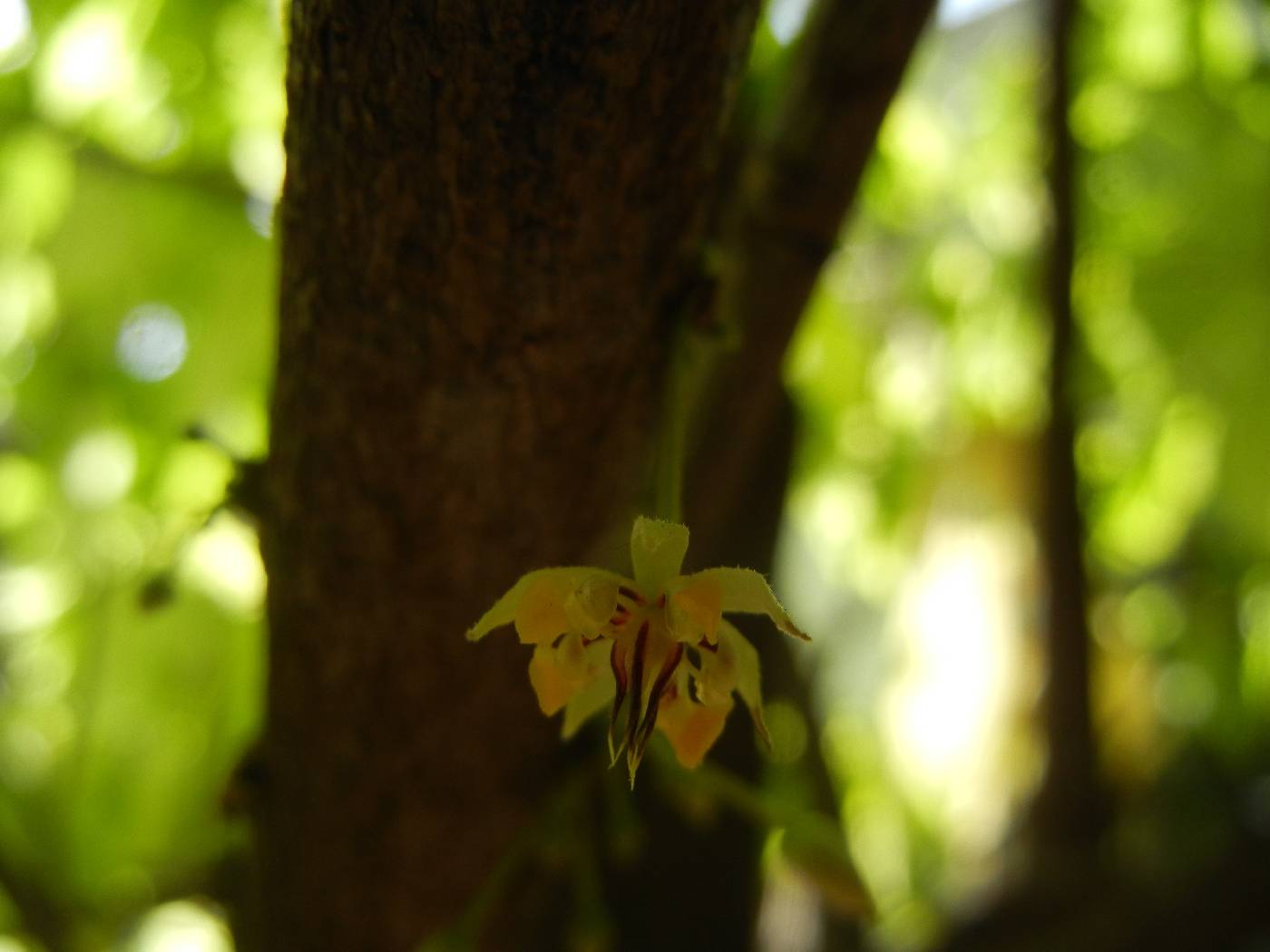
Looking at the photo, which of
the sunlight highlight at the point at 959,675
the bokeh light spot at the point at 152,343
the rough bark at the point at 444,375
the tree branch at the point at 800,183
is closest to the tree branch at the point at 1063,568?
the sunlight highlight at the point at 959,675

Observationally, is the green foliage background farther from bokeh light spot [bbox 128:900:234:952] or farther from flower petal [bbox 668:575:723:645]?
flower petal [bbox 668:575:723:645]

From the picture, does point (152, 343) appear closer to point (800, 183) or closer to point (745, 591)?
point (800, 183)

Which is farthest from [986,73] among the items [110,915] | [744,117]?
[110,915]

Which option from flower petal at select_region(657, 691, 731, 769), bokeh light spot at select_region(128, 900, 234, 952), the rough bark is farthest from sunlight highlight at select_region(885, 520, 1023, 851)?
flower petal at select_region(657, 691, 731, 769)

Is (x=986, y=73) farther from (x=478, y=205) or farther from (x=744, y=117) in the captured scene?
(x=478, y=205)

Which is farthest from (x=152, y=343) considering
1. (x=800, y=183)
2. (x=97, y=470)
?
(x=800, y=183)

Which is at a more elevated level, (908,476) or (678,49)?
(678,49)
